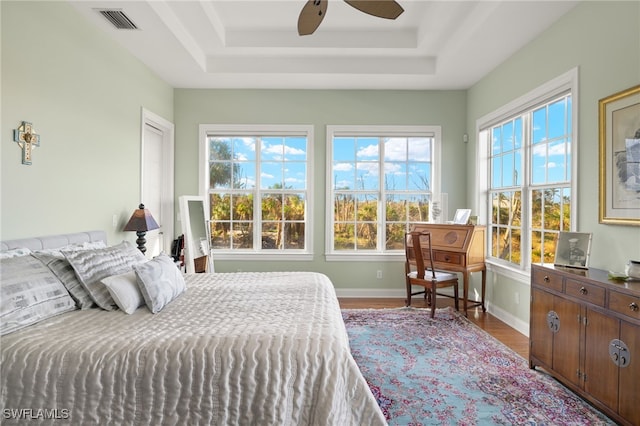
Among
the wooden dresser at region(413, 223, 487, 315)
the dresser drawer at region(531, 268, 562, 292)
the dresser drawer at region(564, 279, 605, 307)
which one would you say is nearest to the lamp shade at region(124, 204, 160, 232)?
the wooden dresser at region(413, 223, 487, 315)

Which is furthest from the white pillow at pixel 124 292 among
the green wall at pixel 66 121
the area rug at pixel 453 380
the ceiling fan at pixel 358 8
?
the ceiling fan at pixel 358 8

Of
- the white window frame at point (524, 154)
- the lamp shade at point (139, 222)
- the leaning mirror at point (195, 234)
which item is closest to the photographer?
the white window frame at point (524, 154)

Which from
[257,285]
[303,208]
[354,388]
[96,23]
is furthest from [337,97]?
[354,388]

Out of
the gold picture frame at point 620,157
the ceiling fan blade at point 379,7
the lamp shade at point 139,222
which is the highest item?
the ceiling fan blade at point 379,7

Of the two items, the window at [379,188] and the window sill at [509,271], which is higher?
the window at [379,188]

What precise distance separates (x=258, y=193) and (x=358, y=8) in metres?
3.22

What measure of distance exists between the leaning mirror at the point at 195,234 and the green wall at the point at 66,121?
2.20 feet

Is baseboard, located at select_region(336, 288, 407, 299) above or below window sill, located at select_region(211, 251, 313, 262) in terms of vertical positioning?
below

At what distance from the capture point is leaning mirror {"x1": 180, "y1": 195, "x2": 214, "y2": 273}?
14.0 feet

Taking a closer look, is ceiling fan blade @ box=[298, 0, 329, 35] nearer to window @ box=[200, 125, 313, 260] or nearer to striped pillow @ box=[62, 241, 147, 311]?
striped pillow @ box=[62, 241, 147, 311]

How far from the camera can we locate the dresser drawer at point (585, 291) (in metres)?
2.11

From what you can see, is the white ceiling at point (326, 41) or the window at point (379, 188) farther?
the window at point (379, 188)

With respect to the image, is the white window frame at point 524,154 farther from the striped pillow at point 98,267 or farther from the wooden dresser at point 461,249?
A: the striped pillow at point 98,267

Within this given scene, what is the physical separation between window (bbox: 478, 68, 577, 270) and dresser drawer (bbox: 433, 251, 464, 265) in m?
0.53
